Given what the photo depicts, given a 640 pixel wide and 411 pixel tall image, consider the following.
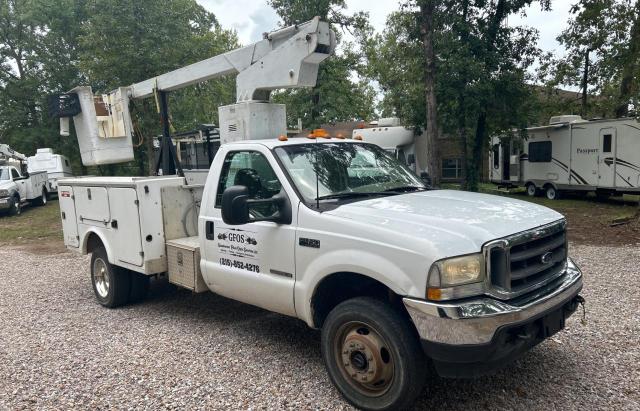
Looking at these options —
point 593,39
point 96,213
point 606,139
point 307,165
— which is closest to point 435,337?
point 307,165

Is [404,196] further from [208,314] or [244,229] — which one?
[208,314]

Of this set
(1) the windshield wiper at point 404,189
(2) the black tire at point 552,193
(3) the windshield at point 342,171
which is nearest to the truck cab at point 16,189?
(3) the windshield at point 342,171

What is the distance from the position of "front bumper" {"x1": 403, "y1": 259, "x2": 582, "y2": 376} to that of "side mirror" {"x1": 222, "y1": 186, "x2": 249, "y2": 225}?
1410 millimetres

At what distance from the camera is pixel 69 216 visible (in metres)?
6.88

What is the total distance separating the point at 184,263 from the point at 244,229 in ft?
3.83

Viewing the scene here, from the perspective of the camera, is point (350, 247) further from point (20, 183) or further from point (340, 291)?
point (20, 183)

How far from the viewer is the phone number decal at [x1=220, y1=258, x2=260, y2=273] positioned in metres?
4.36

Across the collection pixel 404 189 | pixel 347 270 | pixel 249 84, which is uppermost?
pixel 249 84

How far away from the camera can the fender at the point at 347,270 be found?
3230 millimetres

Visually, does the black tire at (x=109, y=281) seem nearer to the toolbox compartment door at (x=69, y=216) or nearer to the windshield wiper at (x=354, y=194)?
the toolbox compartment door at (x=69, y=216)

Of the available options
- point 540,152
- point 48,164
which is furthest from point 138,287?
point 48,164

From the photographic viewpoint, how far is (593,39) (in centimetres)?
2020

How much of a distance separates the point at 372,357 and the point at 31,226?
15.6 m

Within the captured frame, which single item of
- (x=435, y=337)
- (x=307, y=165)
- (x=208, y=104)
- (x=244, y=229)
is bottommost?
(x=435, y=337)
